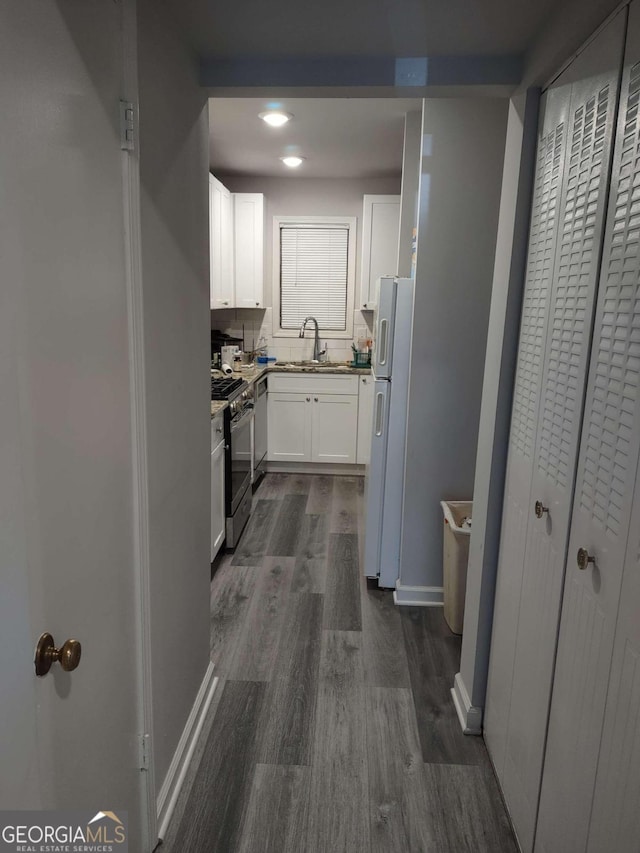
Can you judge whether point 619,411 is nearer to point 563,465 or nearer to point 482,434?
point 563,465

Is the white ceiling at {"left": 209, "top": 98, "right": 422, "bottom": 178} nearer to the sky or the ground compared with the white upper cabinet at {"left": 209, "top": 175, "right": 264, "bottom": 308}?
nearer to the sky

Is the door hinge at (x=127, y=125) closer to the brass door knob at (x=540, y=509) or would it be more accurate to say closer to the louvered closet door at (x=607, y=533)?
the louvered closet door at (x=607, y=533)

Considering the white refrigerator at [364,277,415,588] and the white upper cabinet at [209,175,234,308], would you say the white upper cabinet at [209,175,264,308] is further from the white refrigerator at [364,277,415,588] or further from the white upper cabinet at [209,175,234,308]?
the white refrigerator at [364,277,415,588]

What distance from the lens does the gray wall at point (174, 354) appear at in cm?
144

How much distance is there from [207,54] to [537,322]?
1253 mm

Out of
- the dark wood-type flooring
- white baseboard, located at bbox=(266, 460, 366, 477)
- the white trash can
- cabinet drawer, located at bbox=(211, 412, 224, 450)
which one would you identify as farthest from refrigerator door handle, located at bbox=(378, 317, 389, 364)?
white baseboard, located at bbox=(266, 460, 366, 477)

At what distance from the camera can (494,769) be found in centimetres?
192

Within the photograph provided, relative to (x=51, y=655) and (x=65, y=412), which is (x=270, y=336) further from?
(x=51, y=655)

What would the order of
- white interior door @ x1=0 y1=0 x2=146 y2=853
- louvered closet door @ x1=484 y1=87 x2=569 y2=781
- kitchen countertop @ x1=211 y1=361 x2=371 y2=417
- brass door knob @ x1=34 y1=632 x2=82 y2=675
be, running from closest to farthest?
white interior door @ x1=0 y1=0 x2=146 y2=853, brass door knob @ x1=34 y1=632 x2=82 y2=675, louvered closet door @ x1=484 y1=87 x2=569 y2=781, kitchen countertop @ x1=211 y1=361 x2=371 y2=417

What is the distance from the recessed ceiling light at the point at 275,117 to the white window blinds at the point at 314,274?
1893mm

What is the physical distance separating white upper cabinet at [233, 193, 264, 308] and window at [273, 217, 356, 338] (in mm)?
315

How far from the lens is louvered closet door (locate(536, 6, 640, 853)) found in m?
1.09

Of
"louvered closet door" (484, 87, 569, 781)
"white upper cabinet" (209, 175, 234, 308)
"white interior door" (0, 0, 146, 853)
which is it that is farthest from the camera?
"white upper cabinet" (209, 175, 234, 308)

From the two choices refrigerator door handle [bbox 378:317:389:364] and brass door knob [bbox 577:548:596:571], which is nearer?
brass door knob [bbox 577:548:596:571]
